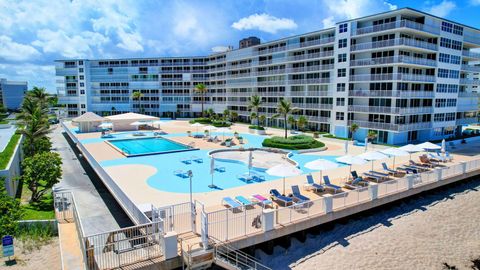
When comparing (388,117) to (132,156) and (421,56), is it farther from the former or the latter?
(132,156)

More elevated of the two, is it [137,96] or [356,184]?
[137,96]

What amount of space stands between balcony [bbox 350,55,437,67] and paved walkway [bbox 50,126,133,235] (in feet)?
118

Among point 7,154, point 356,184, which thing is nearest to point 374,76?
point 356,184

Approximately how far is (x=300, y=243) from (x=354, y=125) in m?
29.5

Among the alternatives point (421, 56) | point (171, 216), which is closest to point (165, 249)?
point (171, 216)

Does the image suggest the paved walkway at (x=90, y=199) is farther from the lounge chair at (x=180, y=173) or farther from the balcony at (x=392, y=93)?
the balcony at (x=392, y=93)

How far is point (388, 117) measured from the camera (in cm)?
4153

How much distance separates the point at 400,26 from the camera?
3966cm

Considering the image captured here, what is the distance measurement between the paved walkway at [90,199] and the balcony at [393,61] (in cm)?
3610

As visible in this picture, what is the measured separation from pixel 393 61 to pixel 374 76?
9.97ft

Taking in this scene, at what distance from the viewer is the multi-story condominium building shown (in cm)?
4094

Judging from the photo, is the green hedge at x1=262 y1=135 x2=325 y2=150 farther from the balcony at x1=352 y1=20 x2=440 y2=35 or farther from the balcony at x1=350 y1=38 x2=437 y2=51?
the balcony at x1=352 y1=20 x2=440 y2=35

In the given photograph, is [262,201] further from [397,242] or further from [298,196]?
[397,242]

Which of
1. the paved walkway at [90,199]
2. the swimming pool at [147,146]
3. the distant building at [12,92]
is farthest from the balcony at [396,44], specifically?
the distant building at [12,92]
